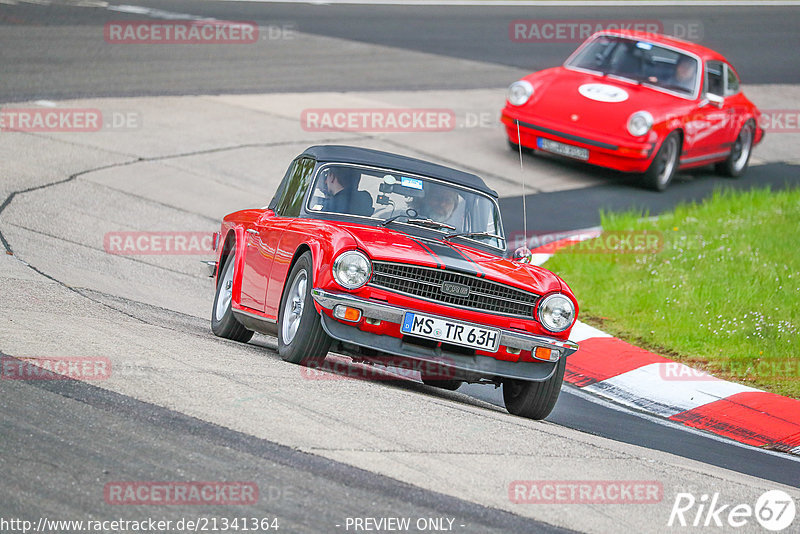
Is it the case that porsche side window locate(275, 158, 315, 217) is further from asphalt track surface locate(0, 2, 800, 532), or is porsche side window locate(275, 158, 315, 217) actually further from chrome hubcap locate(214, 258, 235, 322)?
asphalt track surface locate(0, 2, 800, 532)

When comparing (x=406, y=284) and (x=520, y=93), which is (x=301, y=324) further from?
(x=520, y=93)

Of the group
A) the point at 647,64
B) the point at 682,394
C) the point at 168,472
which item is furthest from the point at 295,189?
the point at 647,64

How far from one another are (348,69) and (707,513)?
52.5 feet

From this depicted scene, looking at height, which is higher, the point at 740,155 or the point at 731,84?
the point at 731,84

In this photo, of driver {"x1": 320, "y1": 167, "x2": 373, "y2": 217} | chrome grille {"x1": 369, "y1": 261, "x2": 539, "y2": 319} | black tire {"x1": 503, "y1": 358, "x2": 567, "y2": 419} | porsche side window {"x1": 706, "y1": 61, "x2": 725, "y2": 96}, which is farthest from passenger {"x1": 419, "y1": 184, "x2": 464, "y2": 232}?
porsche side window {"x1": 706, "y1": 61, "x2": 725, "y2": 96}

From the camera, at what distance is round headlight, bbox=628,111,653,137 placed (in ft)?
48.6

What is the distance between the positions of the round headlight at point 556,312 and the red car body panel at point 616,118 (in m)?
8.26

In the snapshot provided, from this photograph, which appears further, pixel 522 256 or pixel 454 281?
pixel 522 256

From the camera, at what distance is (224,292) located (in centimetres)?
881

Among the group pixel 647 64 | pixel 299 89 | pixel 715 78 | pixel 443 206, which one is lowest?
pixel 299 89

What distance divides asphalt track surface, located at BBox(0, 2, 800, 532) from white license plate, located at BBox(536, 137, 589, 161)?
1.61ft

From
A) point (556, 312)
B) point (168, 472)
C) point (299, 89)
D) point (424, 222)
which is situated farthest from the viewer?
point (299, 89)

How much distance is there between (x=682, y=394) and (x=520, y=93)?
7.85 m

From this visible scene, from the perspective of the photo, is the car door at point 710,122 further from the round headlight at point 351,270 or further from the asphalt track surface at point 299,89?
the round headlight at point 351,270
